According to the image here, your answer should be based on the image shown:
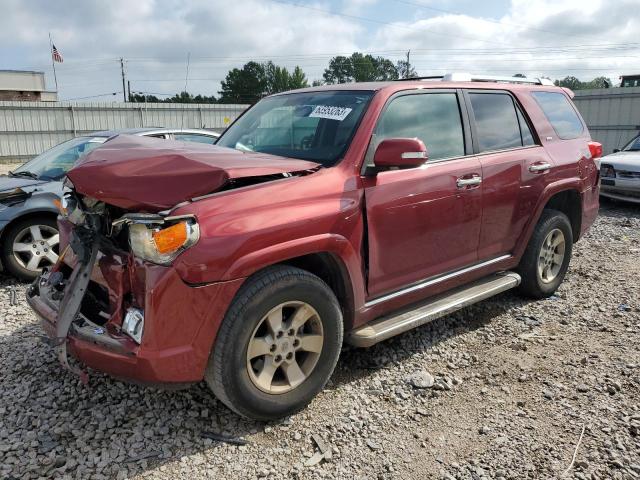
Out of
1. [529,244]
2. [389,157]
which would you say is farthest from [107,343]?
[529,244]

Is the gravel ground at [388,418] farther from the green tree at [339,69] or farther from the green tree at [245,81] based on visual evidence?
the green tree at [339,69]

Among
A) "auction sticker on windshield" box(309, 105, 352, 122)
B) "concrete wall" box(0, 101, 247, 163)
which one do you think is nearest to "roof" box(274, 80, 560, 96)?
"auction sticker on windshield" box(309, 105, 352, 122)

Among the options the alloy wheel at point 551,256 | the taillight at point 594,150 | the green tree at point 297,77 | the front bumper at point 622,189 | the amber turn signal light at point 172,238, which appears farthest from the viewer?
the green tree at point 297,77

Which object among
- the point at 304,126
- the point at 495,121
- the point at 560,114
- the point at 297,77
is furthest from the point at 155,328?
the point at 297,77

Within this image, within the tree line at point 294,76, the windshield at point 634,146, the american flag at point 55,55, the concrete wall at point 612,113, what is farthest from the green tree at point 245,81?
the windshield at point 634,146

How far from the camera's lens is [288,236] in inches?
110

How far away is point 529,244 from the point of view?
15.1 ft

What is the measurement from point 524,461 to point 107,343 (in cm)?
223

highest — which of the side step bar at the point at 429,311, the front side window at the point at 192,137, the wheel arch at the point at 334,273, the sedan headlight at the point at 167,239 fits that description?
the front side window at the point at 192,137

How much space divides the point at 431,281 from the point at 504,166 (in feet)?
3.82

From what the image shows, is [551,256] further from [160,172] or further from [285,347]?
[160,172]

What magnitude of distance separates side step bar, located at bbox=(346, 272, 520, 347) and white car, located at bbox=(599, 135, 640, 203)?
666cm

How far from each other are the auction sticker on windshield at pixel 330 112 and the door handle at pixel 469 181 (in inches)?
37.3

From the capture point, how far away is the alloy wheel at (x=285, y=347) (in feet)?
9.30
